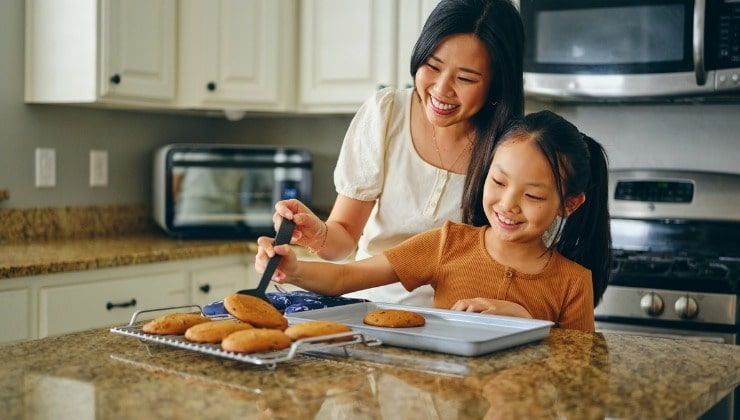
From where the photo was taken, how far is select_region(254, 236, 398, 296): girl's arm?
4.75 feet

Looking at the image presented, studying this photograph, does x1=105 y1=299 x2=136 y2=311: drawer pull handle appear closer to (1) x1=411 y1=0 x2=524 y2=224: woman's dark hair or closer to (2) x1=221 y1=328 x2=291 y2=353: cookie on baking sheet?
(1) x1=411 y1=0 x2=524 y2=224: woman's dark hair

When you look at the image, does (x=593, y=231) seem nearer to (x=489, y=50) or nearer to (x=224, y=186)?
(x=489, y=50)

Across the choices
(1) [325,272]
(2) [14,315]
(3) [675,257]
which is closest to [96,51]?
(2) [14,315]

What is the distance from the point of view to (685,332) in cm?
249

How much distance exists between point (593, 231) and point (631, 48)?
1.37 m

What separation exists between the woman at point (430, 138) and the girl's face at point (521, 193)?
24cm

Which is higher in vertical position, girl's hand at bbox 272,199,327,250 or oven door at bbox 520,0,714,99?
oven door at bbox 520,0,714,99

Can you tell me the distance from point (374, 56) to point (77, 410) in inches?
101

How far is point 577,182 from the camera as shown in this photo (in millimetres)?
1542

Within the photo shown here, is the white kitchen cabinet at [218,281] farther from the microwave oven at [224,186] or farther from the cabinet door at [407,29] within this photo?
the cabinet door at [407,29]

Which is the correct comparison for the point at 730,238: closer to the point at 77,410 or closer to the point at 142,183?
the point at 142,183

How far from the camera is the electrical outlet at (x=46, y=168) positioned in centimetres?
325

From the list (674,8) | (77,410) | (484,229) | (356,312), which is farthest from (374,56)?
(77,410)

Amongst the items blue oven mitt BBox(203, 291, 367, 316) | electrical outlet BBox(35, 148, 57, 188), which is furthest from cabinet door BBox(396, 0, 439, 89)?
blue oven mitt BBox(203, 291, 367, 316)
